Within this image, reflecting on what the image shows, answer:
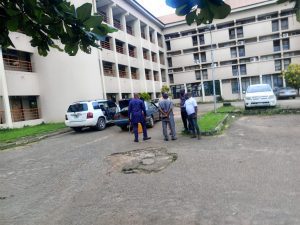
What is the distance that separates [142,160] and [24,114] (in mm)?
16128

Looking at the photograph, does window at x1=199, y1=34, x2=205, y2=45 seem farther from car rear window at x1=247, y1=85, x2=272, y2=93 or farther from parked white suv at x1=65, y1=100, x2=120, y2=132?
parked white suv at x1=65, y1=100, x2=120, y2=132

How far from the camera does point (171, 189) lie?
5207mm

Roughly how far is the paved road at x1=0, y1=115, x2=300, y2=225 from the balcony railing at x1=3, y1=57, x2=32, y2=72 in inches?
521

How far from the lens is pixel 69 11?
104 inches

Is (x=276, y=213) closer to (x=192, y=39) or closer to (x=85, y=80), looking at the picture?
(x=85, y=80)

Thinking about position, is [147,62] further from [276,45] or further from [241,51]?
[276,45]

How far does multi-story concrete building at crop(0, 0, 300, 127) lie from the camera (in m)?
21.1

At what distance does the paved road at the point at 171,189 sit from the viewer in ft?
13.5

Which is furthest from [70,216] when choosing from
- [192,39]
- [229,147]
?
[192,39]

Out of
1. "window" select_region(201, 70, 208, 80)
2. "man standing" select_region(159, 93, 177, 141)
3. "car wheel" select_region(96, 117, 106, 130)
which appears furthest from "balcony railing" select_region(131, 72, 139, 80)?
"man standing" select_region(159, 93, 177, 141)

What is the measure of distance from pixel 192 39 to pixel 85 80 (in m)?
28.2


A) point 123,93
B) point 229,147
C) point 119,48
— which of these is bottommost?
point 229,147

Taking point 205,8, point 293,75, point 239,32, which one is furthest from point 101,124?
point 239,32

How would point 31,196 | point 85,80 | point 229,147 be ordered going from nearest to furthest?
1. point 31,196
2. point 229,147
3. point 85,80
